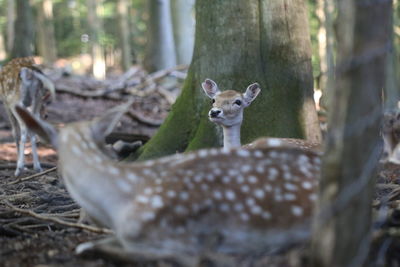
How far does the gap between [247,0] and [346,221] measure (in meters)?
3.99

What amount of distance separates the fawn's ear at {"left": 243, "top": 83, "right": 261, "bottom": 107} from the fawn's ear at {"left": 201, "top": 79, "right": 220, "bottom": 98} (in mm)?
345

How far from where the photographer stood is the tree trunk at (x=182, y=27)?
1617cm

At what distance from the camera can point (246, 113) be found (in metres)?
6.44

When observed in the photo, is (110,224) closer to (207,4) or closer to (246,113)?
(246,113)

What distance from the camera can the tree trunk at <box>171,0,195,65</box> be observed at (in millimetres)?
16172

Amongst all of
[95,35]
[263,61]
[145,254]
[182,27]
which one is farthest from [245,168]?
[95,35]

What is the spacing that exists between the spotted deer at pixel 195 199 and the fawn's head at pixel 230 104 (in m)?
2.38

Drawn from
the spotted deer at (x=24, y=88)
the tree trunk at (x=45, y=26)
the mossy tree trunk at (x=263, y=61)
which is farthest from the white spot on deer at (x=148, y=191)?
the tree trunk at (x=45, y=26)

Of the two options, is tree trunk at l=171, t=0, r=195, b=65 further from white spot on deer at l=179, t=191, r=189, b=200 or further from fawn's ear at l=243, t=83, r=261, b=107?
white spot on deer at l=179, t=191, r=189, b=200

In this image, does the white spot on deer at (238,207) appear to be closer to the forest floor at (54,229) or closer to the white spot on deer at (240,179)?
the white spot on deer at (240,179)

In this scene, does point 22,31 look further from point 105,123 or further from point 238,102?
point 105,123

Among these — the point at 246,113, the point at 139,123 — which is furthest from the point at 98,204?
the point at 139,123

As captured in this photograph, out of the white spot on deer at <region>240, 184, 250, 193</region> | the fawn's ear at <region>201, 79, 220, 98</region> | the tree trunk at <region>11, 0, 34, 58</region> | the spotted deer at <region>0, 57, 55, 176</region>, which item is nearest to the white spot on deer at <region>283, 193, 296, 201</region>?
the white spot on deer at <region>240, 184, 250, 193</region>

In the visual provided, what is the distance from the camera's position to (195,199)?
3.21 meters
